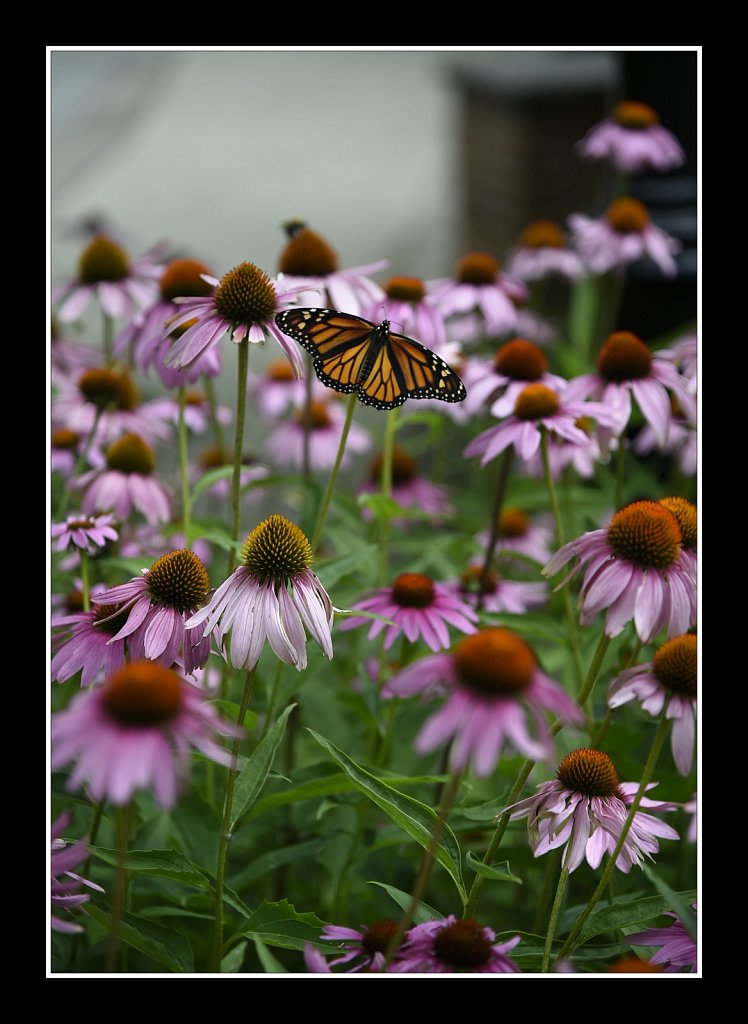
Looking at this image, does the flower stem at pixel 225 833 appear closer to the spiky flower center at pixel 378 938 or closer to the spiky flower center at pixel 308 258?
the spiky flower center at pixel 378 938

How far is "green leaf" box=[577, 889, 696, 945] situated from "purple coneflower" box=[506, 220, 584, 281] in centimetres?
147

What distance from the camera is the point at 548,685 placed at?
0.64 meters

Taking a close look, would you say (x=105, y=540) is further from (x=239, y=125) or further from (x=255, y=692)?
(x=239, y=125)

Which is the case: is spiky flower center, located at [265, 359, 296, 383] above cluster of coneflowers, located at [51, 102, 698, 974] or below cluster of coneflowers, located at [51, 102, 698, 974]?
above

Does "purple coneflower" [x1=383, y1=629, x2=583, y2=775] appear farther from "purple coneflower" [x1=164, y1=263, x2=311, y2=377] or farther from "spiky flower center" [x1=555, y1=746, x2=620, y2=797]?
"purple coneflower" [x1=164, y1=263, x2=311, y2=377]

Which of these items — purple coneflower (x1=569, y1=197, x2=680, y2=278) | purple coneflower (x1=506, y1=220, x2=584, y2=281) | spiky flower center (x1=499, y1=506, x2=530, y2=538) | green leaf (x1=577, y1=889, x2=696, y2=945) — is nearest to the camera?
green leaf (x1=577, y1=889, x2=696, y2=945)

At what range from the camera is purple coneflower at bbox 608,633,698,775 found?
2.89 feet

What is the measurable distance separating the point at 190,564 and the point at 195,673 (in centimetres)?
12

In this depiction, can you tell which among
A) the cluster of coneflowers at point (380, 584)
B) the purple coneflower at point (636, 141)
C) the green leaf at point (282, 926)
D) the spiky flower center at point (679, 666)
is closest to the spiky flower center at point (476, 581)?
the cluster of coneflowers at point (380, 584)

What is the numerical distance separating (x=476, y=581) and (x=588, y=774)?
1.94 ft

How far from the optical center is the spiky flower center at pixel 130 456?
4.18 ft

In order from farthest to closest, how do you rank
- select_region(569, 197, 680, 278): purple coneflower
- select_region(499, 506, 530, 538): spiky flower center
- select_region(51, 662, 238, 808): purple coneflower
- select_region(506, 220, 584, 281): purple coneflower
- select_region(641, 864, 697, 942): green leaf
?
select_region(506, 220, 584, 281): purple coneflower → select_region(569, 197, 680, 278): purple coneflower → select_region(499, 506, 530, 538): spiky flower center → select_region(641, 864, 697, 942): green leaf → select_region(51, 662, 238, 808): purple coneflower

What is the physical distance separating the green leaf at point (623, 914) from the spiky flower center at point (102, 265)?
1.00 meters

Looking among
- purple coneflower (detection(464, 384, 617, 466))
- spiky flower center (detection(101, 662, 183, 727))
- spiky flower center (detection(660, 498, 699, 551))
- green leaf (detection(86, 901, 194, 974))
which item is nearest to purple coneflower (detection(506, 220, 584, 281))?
purple coneflower (detection(464, 384, 617, 466))
